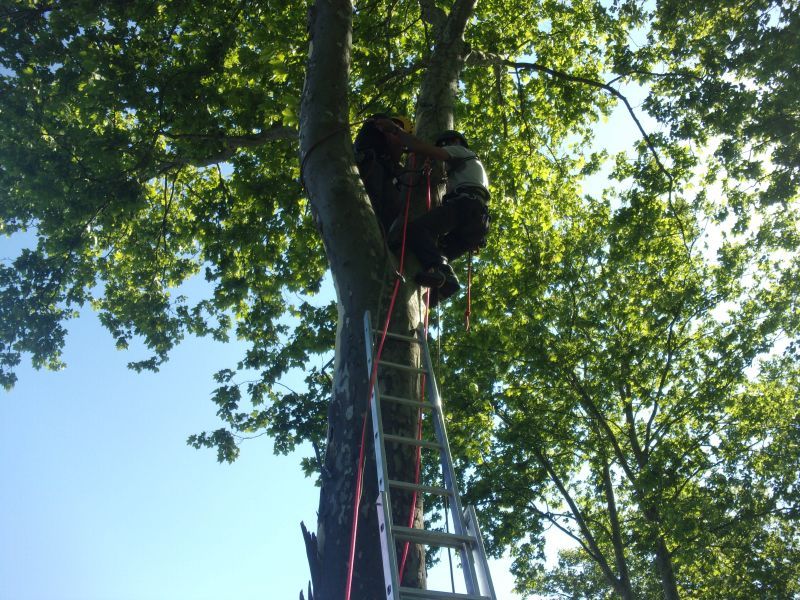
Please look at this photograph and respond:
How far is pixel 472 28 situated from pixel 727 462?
1239cm

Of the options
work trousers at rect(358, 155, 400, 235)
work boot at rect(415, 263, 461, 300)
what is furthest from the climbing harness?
work trousers at rect(358, 155, 400, 235)

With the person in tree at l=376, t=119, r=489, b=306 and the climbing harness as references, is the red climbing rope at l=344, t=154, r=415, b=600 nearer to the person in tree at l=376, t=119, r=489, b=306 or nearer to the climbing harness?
the climbing harness

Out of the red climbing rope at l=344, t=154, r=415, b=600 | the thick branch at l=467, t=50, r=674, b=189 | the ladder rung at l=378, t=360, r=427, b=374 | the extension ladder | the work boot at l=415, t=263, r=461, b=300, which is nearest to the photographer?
the extension ladder

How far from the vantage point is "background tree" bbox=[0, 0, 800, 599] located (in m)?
6.23

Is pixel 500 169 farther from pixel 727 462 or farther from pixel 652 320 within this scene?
pixel 727 462

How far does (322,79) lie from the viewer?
4.96 meters

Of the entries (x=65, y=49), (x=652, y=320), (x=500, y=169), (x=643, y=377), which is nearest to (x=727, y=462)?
(x=643, y=377)

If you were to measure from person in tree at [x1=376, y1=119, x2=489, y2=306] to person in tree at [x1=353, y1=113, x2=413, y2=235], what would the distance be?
0.16 m

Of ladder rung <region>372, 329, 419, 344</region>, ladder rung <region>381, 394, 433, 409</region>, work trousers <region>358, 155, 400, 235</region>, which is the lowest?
ladder rung <region>381, 394, 433, 409</region>

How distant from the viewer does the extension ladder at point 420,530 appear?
2.65 m

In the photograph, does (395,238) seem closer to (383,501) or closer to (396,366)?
(396,366)

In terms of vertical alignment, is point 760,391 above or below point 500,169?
below

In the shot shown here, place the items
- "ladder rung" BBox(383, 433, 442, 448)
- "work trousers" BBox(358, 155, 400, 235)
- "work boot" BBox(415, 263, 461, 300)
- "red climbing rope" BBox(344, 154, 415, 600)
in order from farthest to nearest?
"work trousers" BBox(358, 155, 400, 235), "work boot" BBox(415, 263, 461, 300), "ladder rung" BBox(383, 433, 442, 448), "red climbing rope" BBox(344, 154, 415, 600)

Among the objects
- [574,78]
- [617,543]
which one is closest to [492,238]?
[574,78]
